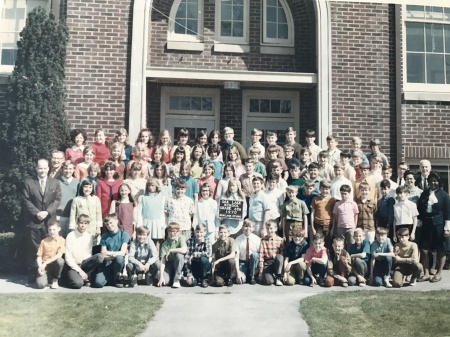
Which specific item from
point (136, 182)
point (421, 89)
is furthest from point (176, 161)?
point (421, 89)

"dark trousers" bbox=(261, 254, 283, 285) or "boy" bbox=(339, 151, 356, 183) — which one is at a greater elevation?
"boy" bbox=(339, 151, 356, 183)

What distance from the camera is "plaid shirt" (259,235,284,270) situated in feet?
26.5

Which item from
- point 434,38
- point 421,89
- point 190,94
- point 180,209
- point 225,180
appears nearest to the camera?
point 180,209

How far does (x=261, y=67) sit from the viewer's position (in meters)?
11.8

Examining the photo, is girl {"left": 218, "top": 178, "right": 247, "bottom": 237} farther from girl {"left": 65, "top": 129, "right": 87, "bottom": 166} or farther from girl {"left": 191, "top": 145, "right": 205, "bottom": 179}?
girl {"left": 65, "top": 129, "right": 87, "bottom": 166}

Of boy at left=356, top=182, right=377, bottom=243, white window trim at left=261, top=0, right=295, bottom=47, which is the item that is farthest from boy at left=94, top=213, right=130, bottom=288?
white window trim at left=261, top=0, right=295, bottom=47

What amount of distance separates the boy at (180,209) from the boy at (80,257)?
3.61 feet

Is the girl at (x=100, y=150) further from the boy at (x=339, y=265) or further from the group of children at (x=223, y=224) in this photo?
the boy at (x=339, y=265)

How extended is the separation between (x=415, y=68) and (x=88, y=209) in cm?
717

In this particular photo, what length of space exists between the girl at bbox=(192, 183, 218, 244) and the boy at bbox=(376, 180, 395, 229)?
2.43 metres

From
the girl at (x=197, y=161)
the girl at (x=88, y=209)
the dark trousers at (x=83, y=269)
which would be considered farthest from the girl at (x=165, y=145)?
the dark trousers at (x=83, y=269)

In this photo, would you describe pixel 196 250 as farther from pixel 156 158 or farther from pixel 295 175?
pixel 295 175

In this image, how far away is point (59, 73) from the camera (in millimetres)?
9914

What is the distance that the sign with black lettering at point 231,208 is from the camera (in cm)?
824
